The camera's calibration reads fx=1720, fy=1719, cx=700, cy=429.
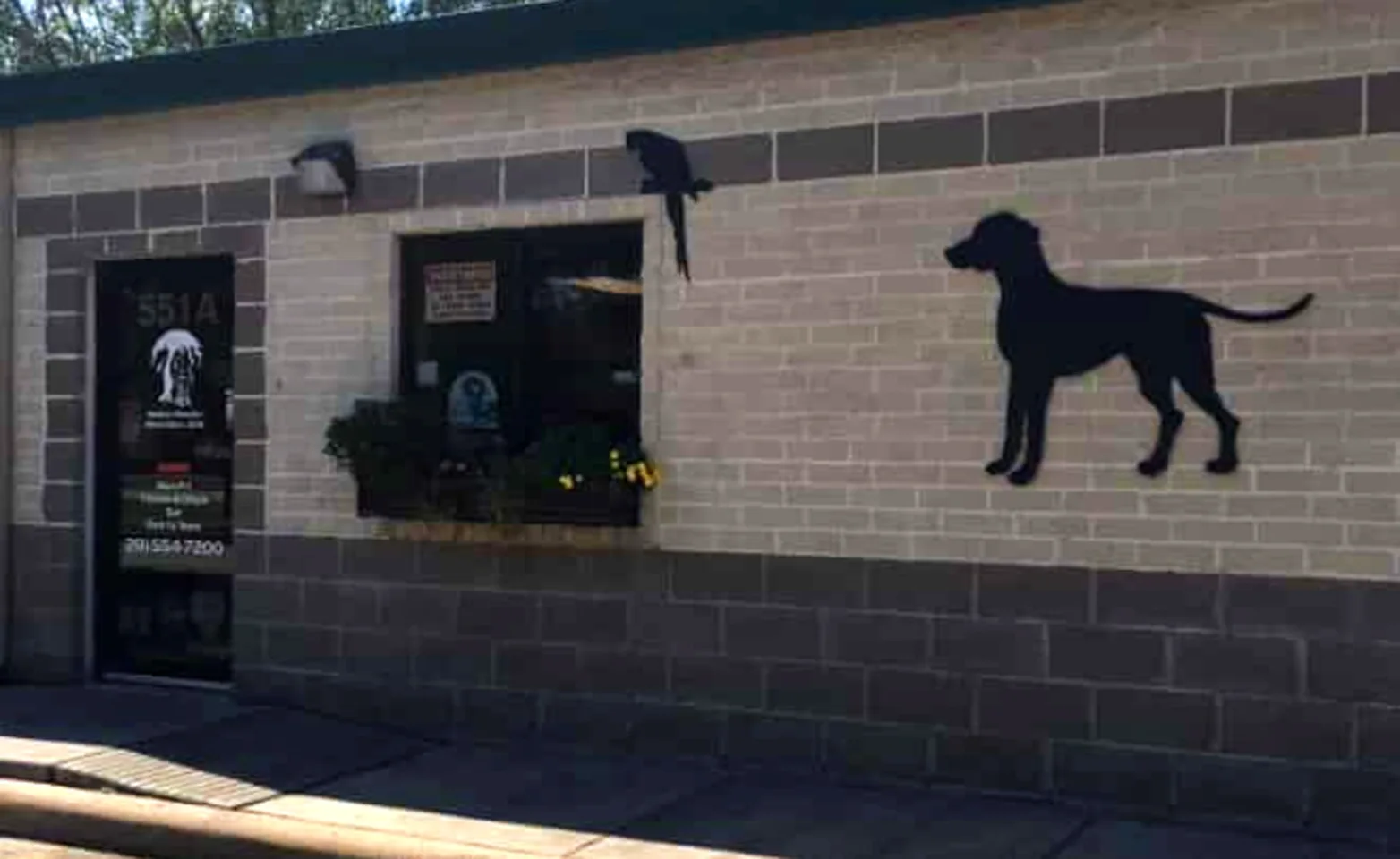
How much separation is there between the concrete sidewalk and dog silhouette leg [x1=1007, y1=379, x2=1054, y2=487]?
1.40 meters

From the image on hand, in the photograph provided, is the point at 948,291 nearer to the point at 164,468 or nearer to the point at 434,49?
the point at 434,49

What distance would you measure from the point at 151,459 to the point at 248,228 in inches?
60.9

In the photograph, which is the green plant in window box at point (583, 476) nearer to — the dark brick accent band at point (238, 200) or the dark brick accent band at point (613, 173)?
the dark brick accent band at point (613, 173)

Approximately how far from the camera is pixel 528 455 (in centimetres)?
808

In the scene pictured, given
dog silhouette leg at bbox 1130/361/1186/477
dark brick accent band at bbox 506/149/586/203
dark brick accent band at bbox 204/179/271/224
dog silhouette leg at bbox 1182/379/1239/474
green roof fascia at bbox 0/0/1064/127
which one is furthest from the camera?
dark brick accent band at bbox 204/179/271/224

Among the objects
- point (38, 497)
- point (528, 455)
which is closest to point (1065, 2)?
point (528, 455)

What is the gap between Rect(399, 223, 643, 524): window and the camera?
8.27 meters

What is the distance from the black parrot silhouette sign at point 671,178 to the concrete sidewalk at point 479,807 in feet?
7.96

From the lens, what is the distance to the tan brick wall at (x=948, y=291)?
6.71 m

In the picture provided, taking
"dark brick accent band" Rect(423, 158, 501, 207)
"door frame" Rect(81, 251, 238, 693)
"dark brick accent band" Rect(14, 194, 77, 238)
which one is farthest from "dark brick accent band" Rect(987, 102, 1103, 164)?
"dark brick accent band" Rect(14, 194, 77, 238)

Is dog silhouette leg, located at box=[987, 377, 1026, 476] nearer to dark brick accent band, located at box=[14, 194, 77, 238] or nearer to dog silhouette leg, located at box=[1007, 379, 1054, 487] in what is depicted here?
dog silhouette leg, located at box=[1007, 379, 1054, 487]

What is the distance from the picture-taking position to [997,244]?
7324mm

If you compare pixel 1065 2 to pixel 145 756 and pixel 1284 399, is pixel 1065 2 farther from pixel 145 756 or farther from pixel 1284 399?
pixel 145 756

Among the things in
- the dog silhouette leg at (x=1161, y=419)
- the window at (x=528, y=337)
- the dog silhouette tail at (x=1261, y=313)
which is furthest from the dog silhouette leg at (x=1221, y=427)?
the window at (x=528, y=337)
